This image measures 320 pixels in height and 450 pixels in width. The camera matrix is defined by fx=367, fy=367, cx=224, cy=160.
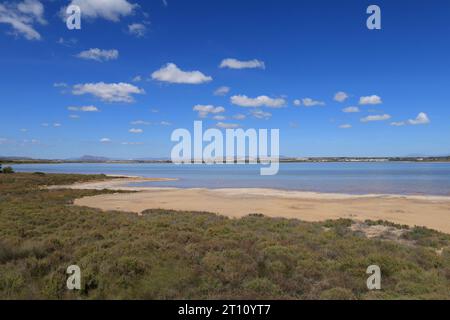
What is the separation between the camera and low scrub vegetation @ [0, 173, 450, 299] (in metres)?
7.73

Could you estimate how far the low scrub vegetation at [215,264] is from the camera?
7.73 meters

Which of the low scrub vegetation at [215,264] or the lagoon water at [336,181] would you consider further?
the lagoon water at [336,181]

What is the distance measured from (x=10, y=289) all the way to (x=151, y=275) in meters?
2.86

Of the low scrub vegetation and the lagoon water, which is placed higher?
the low scrub vegetation

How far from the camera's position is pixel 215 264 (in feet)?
30.7

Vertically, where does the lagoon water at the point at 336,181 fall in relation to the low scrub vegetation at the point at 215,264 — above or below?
below

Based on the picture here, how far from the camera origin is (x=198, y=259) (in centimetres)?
998

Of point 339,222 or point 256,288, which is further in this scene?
point 339,222

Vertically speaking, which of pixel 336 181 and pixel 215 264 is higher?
pixel 215 264

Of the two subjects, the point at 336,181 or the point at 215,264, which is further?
the point at 336,181

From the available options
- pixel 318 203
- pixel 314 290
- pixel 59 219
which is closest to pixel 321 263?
pixel 314 290

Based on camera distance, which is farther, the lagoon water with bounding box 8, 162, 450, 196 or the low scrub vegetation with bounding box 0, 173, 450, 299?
the lagoon water with bounding box 8, 162, 450, 196
